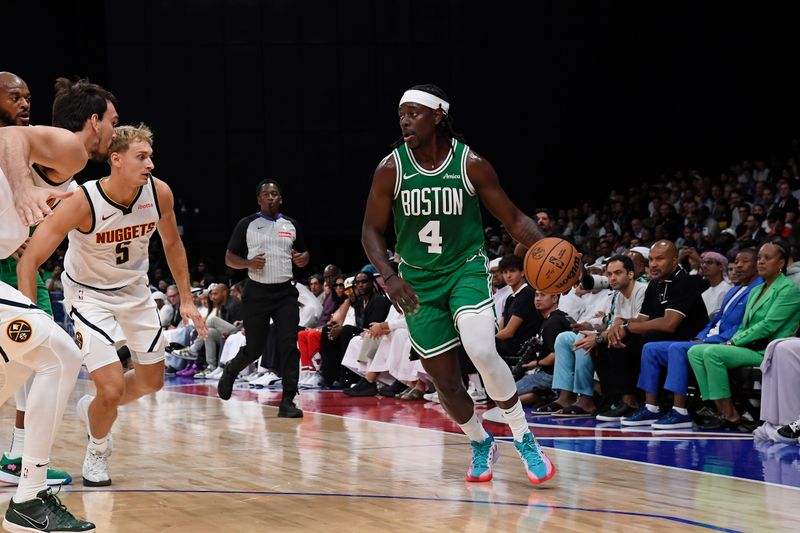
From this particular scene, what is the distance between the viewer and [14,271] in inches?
204

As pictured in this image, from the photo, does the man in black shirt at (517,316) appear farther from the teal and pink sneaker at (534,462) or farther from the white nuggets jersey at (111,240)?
the white nuggets jersey at (111,240)

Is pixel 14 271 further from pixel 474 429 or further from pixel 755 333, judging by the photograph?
pixel 755 333

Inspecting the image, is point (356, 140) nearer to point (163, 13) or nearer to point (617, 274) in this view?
point (163, 13)

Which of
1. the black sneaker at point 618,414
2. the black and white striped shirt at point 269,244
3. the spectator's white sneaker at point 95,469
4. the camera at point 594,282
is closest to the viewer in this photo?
the spectator's white sneaker at point 95,469

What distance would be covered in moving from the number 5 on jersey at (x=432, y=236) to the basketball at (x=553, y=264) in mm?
463

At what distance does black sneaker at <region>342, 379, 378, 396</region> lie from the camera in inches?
394

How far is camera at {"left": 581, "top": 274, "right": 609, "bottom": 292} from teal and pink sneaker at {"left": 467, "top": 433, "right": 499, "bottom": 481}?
3.47 m

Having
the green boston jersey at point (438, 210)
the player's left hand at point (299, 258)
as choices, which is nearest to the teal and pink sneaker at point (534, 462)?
the green boston jersey at point (438, 210)

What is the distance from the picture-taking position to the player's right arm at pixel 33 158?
3309 mm

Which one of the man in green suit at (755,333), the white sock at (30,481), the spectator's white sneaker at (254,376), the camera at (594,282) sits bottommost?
the spectator's white sneaker at (254,376)

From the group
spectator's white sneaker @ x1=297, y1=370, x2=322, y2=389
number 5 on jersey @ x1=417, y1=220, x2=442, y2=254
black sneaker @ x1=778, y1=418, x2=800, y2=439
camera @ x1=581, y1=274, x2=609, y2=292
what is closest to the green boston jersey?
number 5 on jersey @ x1=417, y1=220, x2=442, y2=254

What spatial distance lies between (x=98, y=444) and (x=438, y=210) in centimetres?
206

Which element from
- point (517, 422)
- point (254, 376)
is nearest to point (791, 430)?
point (517, 422)

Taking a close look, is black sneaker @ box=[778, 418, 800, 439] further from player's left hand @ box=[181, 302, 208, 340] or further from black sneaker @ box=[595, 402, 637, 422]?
player's left hand @ box=[181, 302, 208, 340]
